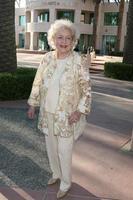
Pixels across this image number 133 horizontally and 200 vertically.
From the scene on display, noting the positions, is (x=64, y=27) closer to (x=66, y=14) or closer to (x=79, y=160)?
(x=79, y=160)

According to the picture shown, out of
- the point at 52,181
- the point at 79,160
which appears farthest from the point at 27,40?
the point at 52,181

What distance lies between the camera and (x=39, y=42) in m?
62.1

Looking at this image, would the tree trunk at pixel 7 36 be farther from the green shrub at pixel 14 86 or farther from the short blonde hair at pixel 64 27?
the short blonde hair at pixel 64 27

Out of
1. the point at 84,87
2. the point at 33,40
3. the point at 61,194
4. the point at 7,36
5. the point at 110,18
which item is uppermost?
the point at 110,18

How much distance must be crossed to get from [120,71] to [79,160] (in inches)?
420

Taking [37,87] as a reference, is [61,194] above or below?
below

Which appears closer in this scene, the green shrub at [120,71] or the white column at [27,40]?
the green shrub at [120,71]

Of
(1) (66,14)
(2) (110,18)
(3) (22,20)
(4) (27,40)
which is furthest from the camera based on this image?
(3) (22,20)

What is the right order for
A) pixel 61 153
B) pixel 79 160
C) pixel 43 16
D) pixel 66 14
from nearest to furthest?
pixel 61 153
pixel 79 160
pixel 66 14
pixel 43 16

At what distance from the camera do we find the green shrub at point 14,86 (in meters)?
9.43

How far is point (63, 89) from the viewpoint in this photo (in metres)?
4.32

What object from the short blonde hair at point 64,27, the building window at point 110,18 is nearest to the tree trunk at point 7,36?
the short blonde hair at point 64,27

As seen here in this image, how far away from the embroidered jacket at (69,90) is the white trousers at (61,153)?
0.08 metres

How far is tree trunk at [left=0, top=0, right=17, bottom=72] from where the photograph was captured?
A: 10.1 m
